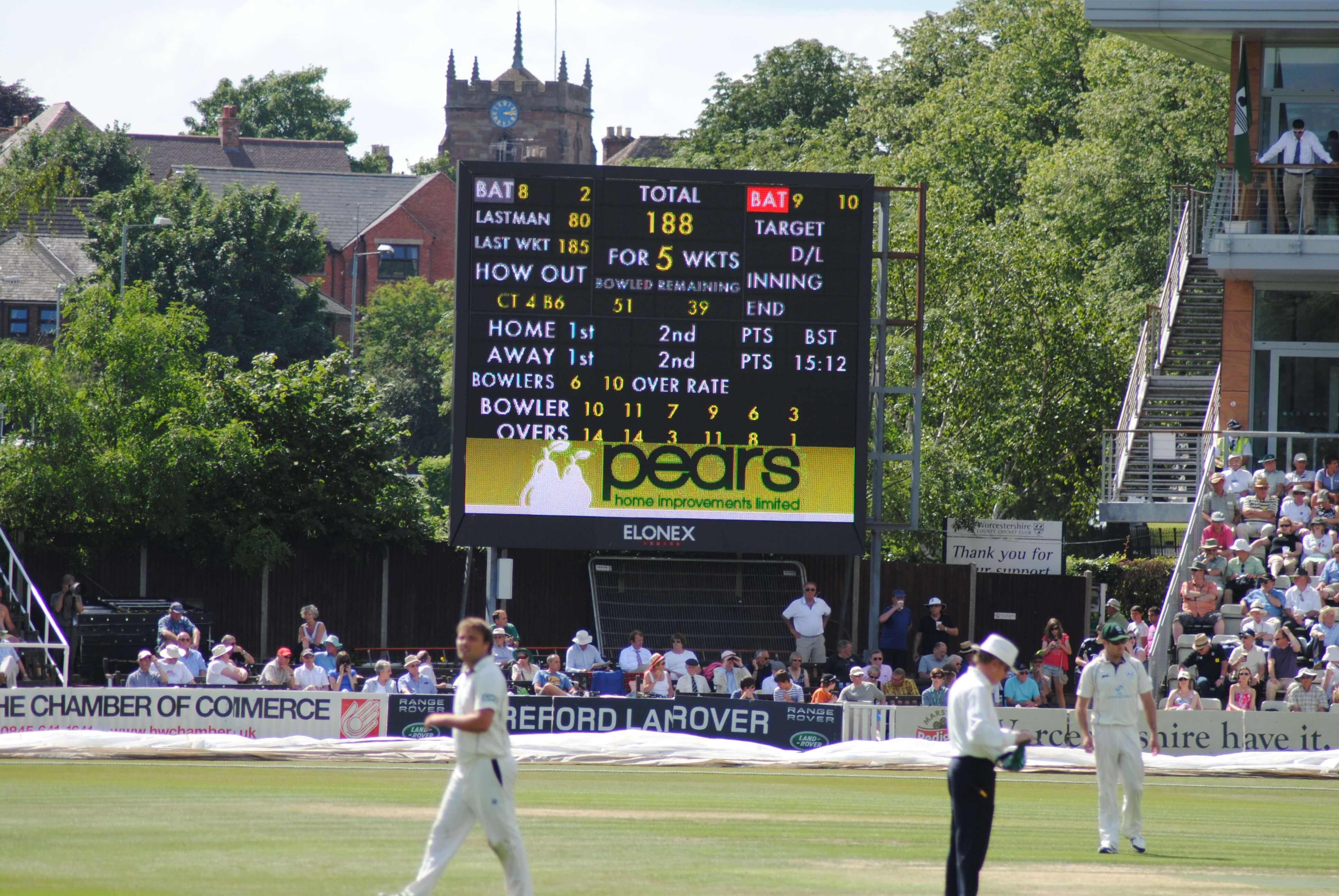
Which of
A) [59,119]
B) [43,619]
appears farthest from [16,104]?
[43,619]

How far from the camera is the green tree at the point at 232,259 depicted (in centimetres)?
6178

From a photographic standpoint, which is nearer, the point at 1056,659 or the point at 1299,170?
the point at 1056,659

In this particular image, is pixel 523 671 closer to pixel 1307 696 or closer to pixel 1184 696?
pixel 1184 696

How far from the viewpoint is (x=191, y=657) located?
21.4 m

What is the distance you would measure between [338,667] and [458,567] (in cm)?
564

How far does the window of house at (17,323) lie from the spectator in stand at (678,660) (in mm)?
49569

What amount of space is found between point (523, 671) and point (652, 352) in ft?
14.6

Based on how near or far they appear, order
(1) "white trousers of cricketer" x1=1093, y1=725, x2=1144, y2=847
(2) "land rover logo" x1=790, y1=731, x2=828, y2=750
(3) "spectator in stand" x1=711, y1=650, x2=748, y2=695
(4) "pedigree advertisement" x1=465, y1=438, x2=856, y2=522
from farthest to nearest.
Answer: (4) "pedigree advertisement" x1=465, y1=438, x2=856, y2=522 → (3) "spectator in stand" x1=711, y1=650, x2=748, y2=695 → (2) "land rover logo" x1=790, y1=731, x2=828, y2=750 → (1) "white trousers of cricketer" x1=1093, y1=725, x2=1144, y2=847

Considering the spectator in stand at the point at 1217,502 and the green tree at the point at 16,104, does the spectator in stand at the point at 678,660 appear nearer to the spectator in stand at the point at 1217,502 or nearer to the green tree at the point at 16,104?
the spectator in stand at the point at 1217,502

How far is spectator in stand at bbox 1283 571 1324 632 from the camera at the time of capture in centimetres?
2117

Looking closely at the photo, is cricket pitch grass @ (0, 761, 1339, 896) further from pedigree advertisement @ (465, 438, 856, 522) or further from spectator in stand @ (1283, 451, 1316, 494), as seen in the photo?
spectator in stand @ (1283, 451, 1316, 494)

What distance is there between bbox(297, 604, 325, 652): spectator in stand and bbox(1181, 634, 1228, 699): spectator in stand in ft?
35.9

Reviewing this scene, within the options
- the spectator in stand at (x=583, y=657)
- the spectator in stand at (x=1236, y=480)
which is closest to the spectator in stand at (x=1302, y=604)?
the spectator in stand at (x=1236, y=480)

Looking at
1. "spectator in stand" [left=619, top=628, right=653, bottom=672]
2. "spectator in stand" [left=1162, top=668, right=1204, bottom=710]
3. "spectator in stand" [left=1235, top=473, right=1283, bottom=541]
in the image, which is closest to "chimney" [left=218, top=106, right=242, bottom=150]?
"spectator in stand" [left=619, top=628, right=653, bottom=672]
